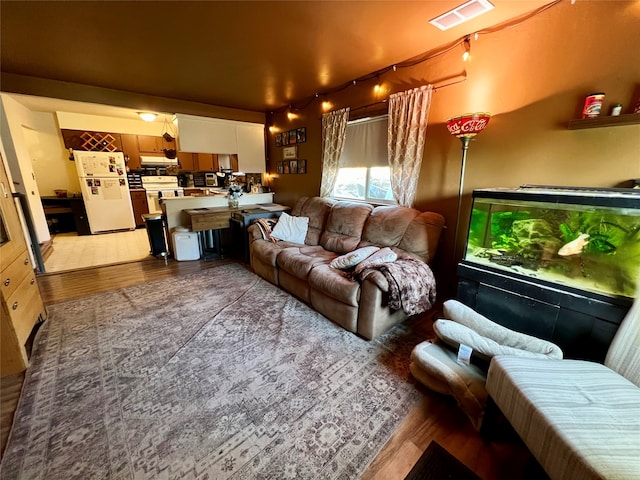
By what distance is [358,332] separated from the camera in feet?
7.02

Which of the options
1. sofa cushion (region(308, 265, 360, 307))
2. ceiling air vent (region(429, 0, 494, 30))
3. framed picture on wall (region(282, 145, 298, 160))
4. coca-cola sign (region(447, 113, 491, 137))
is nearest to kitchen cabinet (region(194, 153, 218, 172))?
framed picture on wall (region(282, 145, 298, 160))

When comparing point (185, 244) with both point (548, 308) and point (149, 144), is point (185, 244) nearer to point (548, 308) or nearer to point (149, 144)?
point (149, 144)

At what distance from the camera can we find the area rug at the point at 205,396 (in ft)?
3.95

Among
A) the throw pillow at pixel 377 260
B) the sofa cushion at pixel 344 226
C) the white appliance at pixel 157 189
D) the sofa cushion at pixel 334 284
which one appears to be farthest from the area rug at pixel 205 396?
the white appliance at pixel 157 189

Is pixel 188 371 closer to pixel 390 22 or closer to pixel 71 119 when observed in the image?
pixel 390 22

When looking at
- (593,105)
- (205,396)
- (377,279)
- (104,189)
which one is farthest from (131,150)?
(593,105)

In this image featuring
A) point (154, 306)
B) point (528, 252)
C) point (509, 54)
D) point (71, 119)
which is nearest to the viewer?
point (528, 252)

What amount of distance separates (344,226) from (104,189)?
562 centimetres

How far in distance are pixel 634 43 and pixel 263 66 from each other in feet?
9.59

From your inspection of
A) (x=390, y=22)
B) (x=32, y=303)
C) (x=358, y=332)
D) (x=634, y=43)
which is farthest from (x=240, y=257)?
(x=634, y=43)

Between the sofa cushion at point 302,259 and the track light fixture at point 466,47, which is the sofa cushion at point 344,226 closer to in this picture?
the sofa cushion at point 302,259

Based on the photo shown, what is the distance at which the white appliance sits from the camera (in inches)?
237

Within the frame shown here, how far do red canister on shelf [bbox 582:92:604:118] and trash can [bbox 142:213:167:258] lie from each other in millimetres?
4935

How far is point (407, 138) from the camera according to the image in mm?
2684
